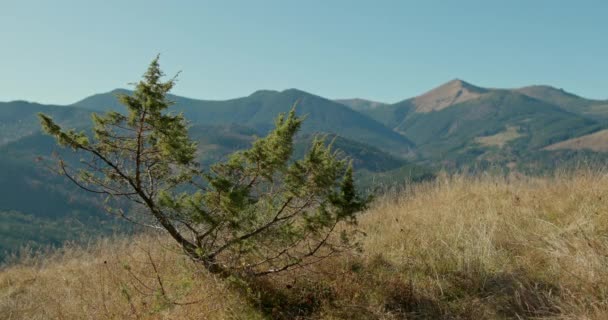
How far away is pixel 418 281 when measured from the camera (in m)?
5.37

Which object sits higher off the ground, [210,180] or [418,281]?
[210,180]

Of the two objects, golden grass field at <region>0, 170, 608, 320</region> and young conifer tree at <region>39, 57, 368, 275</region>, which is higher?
young conifer tree at <region>39, 57, 368, 275</region>

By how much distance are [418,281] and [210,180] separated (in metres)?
2.73

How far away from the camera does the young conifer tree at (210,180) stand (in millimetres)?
4531

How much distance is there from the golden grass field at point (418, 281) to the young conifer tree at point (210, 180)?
43 centimetres

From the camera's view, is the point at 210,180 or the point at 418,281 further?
the point at 418,281

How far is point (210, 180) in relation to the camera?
4617 millimetres

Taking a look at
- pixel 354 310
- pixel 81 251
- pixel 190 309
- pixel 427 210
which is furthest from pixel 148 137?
pixel 81 251

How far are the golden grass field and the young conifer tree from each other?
0.43 m

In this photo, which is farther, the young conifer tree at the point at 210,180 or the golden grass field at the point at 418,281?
the golden grass field at the point at 418,281

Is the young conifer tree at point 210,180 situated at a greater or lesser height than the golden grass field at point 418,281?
greater

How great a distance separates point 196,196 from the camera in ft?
15.6

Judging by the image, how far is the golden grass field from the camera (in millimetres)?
4699

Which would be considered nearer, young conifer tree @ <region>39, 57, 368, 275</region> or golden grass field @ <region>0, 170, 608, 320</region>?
young conifer tree @ <region>39, 57, 368, 275</region>
